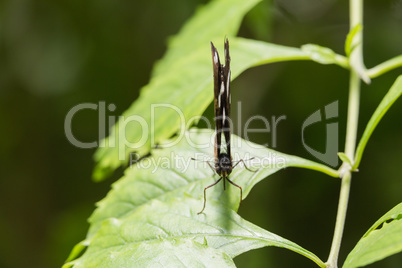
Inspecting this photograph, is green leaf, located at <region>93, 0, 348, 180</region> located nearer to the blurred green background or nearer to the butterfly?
the butterfly

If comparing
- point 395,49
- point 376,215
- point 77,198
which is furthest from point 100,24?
point 376,215

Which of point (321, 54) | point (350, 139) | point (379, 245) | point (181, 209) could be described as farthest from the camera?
point (321, 54)

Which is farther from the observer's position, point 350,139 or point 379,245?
point 350,139

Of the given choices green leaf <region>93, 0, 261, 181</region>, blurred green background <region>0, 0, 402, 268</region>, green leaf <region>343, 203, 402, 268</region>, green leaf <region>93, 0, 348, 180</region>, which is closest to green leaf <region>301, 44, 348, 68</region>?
green leaf <region>93, 0, 348, 180</region>

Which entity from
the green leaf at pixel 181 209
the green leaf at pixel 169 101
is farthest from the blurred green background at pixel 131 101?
the green leaf at pixel 181 209

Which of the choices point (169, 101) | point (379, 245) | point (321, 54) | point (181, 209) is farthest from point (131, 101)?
point (379, 245)

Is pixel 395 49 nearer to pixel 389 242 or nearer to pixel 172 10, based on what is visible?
pixel 172 10

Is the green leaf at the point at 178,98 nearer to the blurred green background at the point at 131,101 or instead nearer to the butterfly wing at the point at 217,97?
the butterfly wing at the point at 217,97

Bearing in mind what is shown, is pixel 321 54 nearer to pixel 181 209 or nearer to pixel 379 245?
pixel 181 209
